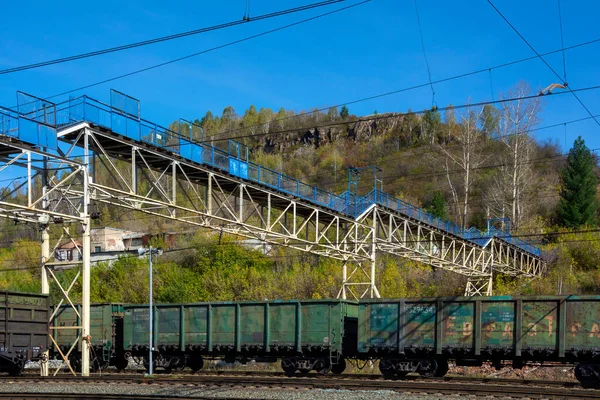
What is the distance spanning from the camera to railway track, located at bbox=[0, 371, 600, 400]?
52.6 feet

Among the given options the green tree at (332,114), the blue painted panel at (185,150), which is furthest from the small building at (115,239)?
the green tree at (332,114)

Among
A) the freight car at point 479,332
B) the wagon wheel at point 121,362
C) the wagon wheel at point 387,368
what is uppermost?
the freight car at point 479,332

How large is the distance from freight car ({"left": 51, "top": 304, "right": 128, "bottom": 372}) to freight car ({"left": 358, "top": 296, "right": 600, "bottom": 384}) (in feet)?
36.5

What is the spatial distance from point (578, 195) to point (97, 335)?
151 ft

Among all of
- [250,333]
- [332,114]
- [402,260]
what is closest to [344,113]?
[332,114]

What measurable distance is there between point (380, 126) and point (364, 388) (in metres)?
108

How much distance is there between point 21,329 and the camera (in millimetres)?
22516

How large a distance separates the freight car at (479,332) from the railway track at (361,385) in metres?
0.89

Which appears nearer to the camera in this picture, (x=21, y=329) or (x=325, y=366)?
(x=21, y=329)

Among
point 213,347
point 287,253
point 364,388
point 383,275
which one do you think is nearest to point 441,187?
point 287,253

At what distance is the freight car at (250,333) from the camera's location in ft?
75.9

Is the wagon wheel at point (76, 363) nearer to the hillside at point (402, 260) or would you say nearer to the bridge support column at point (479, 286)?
the hillside at point (402, 260)

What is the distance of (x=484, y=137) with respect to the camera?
85500mm

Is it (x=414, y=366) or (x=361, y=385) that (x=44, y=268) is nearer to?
(x=361, y=385)
